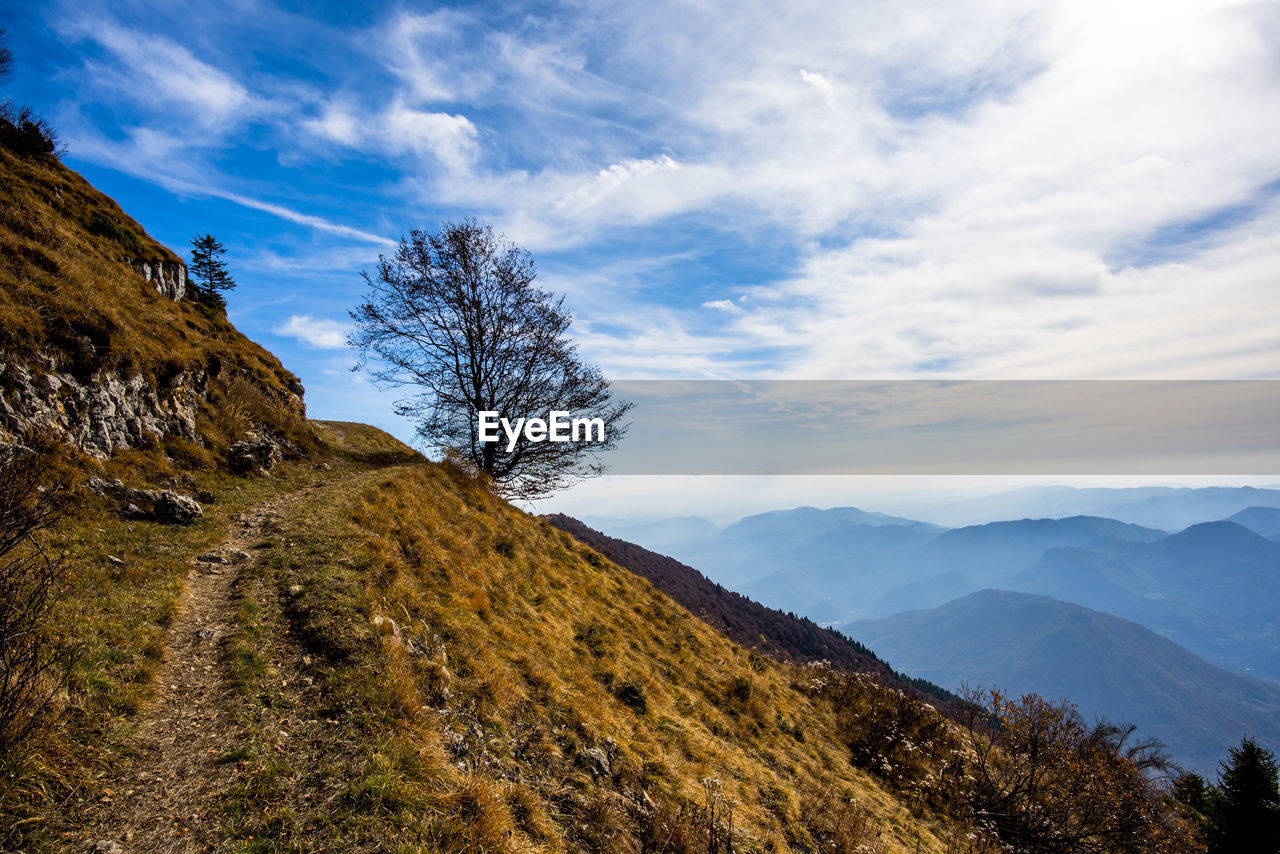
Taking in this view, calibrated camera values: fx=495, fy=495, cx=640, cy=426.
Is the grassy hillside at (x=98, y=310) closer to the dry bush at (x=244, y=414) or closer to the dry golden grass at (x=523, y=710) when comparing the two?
the dry bush at (x=244, y=414)

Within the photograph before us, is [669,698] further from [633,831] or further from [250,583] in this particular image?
[250,583]

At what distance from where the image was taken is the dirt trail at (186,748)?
4.09 meters

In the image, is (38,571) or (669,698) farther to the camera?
(669,698)

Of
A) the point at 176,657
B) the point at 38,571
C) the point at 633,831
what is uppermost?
the point at 38,571

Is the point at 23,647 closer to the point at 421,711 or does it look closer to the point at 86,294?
the point at 421,711

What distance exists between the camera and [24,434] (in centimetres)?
903

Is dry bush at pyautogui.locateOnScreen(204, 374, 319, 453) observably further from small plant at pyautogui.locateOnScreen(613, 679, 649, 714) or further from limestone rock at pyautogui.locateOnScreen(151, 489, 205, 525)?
small plant at pyautogui.locateOnScreen(613, 679, 649, 714)

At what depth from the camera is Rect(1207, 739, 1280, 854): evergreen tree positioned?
25.9m

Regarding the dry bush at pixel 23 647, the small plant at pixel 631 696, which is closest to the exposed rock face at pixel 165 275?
the dry bush at pixel 23 647

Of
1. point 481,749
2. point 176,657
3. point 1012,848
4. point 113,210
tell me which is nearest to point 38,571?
point 176,657

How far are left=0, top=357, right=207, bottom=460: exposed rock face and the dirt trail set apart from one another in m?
5.05

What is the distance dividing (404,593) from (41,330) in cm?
953

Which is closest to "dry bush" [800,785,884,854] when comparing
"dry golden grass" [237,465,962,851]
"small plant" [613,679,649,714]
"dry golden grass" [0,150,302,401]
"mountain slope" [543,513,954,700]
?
"dry golden grass" [237,465,962,851]

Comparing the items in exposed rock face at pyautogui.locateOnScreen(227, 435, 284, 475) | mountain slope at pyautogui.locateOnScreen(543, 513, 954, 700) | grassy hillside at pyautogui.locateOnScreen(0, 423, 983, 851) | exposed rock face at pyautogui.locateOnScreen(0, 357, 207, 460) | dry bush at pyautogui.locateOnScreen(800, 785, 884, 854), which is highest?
exposed rock face at pyautogui.locateOnScreen(0, 357, 207, 460)
